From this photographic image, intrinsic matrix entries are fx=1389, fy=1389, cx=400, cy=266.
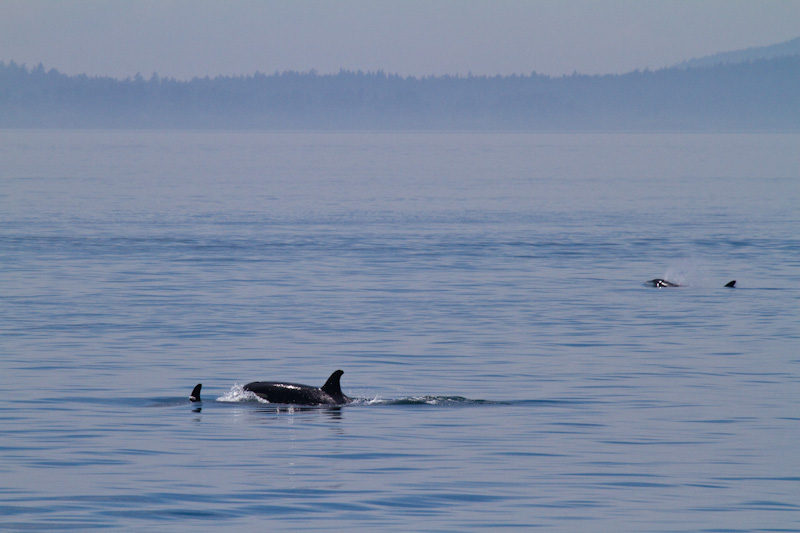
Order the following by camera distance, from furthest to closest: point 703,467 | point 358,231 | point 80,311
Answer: point 358,231, point 80,311, point 703,467

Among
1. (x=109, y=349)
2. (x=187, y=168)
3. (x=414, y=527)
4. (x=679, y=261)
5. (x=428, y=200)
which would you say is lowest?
(x=414, y=527)

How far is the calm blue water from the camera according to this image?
14781 millimetres

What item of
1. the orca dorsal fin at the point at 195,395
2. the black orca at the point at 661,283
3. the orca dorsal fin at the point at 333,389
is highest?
the black orca at the point at 661,283

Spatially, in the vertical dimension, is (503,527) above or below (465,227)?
below

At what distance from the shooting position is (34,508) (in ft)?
46.2

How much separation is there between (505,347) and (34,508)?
46.2ft

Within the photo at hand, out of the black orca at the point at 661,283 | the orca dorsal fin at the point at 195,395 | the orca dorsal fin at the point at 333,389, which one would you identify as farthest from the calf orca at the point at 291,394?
the black orca at the point at 661,283

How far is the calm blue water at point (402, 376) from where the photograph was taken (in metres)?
14.8

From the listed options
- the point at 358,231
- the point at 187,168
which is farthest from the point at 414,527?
the point at 187,168

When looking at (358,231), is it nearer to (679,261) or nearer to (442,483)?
(679,261)

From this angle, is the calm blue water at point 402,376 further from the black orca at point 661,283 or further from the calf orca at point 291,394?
the black orca at point 661,283

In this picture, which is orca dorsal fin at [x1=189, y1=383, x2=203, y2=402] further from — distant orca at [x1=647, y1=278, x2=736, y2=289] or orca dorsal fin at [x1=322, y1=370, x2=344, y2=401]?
distant orca at [x1=647, y1=278, x2=736, y2=289]

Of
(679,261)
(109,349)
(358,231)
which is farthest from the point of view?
(358,231)

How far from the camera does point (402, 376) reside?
23.5 metres
